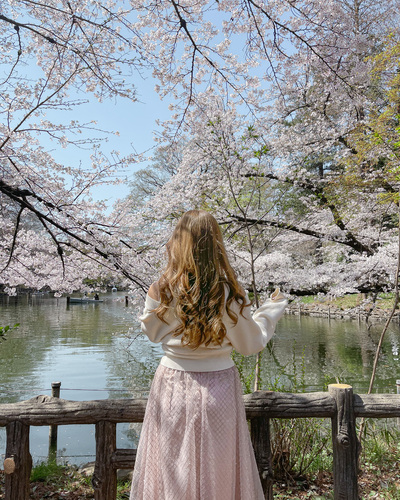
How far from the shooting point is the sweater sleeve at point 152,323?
1.48 m

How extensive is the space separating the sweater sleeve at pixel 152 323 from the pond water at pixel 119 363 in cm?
296

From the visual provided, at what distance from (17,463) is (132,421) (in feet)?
1.94

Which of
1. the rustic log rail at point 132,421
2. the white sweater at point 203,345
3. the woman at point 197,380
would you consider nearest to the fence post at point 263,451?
the rustic log rail at point 132,421

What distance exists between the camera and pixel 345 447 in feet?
5.90

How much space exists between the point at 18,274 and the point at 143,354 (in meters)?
5.65

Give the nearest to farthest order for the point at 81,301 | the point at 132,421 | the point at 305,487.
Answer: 1. the point at 132,421
2. the point at 305,487
3. the point at 81,301

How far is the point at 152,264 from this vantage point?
4.91 metres

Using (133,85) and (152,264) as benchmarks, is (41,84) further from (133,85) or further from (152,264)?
(152,264)

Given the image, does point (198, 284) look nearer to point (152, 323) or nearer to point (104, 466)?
point (152, 323)

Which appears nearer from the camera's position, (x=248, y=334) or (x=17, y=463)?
(x=248, y=334)

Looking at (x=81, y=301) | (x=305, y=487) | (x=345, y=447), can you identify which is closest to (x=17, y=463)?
(x=345, y=447)

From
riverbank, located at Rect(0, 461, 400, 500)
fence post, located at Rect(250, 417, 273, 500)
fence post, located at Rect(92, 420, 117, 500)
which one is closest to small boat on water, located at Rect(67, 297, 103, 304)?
riverbank, located at Rect(0, 461, 400, 500)

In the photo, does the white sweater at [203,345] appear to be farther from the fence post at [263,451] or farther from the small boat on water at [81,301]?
the small boat on water at [81,301]

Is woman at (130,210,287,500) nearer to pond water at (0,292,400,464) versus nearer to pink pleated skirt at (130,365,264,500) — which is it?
pink pleated skirt at (130,365,264,500)
